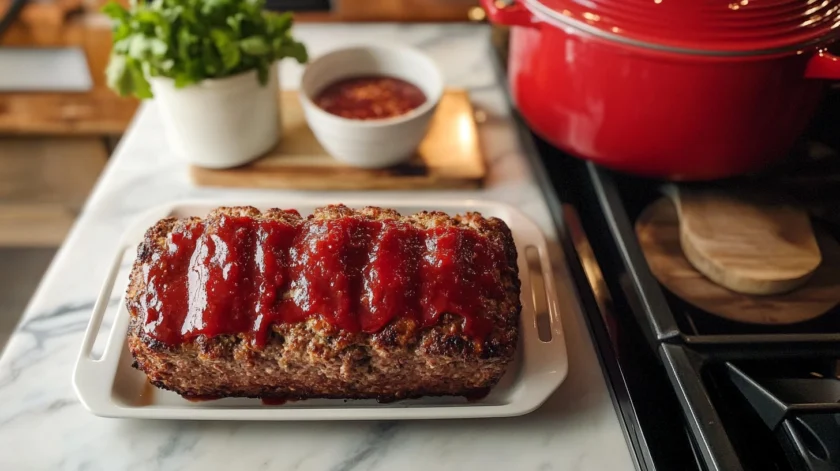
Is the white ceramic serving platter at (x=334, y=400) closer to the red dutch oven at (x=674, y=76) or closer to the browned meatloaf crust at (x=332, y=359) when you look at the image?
the browned meatloaf crust at (x=332, y=359)

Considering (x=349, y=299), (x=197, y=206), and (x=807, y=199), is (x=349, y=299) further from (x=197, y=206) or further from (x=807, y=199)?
(x=807, y=199)

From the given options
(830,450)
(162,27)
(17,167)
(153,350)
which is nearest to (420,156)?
(162,27)

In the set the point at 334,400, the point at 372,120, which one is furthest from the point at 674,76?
the point at 334,400

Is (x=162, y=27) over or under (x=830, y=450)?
over

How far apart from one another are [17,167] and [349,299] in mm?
1342

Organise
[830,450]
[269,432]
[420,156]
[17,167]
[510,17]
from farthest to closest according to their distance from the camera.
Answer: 1. [17,167]
2. [420,156]
3. [510,17]
4. [269,432]
5. [830,450]

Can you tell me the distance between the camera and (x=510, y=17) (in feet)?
2.79

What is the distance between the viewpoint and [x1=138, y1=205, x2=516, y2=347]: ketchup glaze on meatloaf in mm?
667

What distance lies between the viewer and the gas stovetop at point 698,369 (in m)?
0.62

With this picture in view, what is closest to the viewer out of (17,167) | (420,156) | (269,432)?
Result: (269,432)

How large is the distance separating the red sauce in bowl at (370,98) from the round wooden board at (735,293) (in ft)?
1.36

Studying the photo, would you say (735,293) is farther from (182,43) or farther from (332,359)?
(182,43)

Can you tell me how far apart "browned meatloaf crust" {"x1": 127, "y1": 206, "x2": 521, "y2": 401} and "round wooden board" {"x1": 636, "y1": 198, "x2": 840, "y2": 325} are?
245 millimetres

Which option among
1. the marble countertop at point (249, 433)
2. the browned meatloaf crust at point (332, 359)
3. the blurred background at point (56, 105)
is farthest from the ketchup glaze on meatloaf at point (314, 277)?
the blurred background at point (56, 105)
